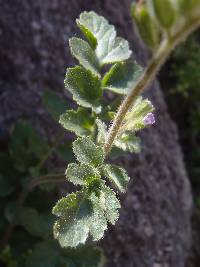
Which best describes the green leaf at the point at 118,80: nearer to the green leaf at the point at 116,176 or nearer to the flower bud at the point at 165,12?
the green leaf at the point at 116,176

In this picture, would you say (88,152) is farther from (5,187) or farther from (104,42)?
(5,187)

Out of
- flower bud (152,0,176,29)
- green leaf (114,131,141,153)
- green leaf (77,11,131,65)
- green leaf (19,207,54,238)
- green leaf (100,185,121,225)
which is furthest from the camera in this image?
green leaf (19,207,54,238)

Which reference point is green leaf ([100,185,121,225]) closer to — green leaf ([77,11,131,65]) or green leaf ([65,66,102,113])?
green leaf ([65,66,102,113])

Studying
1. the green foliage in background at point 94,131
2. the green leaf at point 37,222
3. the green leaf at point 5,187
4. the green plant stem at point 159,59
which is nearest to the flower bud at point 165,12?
the green plant stem at point 159,59

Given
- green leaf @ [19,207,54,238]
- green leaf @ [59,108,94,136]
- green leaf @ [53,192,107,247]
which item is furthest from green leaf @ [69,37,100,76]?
green leaf @ [19,207,54,238]

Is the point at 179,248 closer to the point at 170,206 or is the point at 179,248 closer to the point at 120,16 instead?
the point at 170,206

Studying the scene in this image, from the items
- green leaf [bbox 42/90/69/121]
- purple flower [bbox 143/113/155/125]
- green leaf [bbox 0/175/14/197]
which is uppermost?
green leaf [bbox 42/90/69/121]

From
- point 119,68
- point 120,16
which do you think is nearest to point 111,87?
point 119,68
